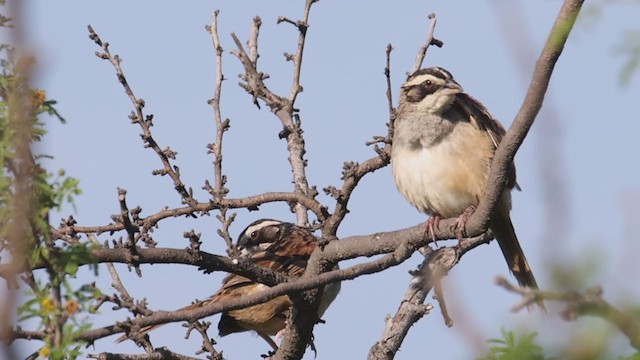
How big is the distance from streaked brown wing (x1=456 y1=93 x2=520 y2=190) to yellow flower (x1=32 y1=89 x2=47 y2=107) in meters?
3.67

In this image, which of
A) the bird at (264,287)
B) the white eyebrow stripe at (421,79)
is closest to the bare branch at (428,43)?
the white eyebrow stripe at (421,79)

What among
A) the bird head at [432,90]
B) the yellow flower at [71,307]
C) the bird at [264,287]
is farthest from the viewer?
the bird at [264,287]

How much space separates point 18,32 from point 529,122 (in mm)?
2874

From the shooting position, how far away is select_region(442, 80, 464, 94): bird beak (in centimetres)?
639

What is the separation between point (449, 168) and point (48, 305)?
3.67 meters

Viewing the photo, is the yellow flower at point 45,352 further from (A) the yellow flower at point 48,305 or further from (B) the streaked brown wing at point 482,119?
(B) the streaked brown wing at point 482,119

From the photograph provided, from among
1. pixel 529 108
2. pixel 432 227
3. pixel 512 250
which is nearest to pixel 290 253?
pixel 512 250

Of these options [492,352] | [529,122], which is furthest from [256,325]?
[492,352]

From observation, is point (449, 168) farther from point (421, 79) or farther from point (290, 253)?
point (290, 253)

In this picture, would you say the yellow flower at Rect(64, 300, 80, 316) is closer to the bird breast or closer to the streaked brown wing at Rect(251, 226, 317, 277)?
the bird breast

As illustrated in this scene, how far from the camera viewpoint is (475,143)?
637 centimetres

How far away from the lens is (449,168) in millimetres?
6352

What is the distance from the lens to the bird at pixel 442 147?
6.34 m

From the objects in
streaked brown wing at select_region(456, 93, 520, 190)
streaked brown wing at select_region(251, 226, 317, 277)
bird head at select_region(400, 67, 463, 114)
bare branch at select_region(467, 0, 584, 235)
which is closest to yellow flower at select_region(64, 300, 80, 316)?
bare branch at select_region(467, 0, 584, 235)
